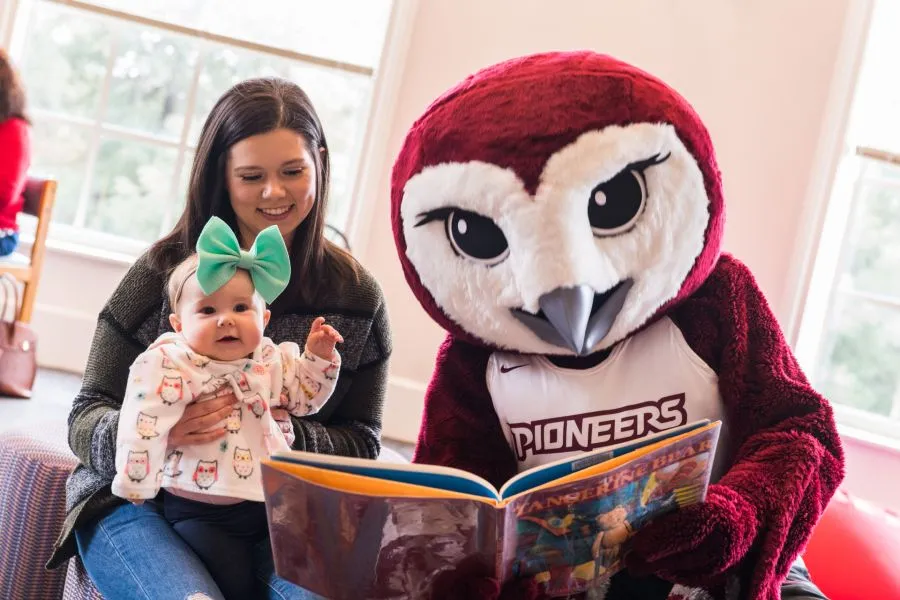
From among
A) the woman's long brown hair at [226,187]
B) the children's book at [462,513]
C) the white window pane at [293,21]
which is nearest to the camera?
the children's book at [462,513]

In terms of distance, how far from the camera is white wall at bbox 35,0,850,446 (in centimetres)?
335

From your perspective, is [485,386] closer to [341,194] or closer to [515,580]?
[515,580]

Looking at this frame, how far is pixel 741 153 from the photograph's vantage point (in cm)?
338

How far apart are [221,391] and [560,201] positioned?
20.8 inches

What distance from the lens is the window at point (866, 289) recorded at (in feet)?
11.2

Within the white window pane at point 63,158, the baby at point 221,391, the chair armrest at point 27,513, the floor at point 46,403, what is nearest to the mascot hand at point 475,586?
the baby at point 221,391

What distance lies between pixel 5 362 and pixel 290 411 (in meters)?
2.13

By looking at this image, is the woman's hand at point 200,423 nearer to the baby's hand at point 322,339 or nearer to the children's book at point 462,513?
the baby's hand at point 322,339

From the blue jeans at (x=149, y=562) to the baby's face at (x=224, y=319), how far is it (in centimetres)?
27

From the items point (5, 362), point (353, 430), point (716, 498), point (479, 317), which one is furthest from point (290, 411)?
point (5, 362)

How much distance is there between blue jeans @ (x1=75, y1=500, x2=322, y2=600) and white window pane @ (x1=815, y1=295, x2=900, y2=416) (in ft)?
9.07

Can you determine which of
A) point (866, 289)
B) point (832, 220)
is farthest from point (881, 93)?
point (866, 289)

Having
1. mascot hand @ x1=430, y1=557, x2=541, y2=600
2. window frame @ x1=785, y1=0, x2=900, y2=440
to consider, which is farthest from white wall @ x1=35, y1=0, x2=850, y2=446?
mascot hand @ x1=430, y1=557, x2=541, y2=600

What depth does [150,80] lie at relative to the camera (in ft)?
12.4
